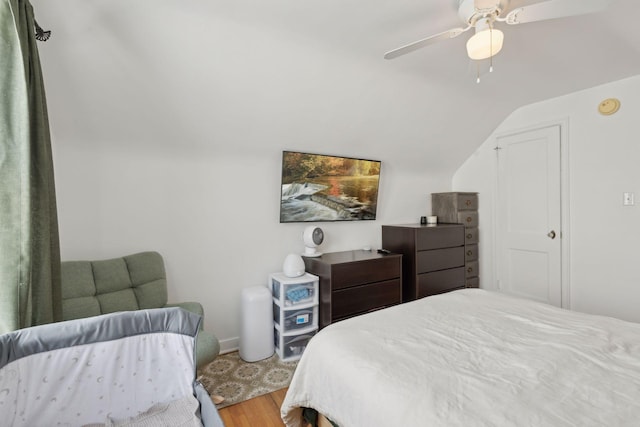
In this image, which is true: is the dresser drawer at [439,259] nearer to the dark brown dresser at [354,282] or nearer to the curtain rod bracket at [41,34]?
the dark brown dresser at [354,282]

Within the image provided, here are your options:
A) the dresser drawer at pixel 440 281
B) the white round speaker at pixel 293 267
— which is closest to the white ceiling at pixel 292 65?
the white round speaker at pixel 293 267

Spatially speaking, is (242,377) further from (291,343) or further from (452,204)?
(452,204)

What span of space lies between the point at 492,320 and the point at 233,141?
2.29 meters

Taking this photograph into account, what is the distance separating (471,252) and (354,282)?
6.30ft

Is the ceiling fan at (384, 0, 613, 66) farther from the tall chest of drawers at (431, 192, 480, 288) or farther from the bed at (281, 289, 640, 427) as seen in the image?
the tall chest of drawers at (431, 192, 480, 288)

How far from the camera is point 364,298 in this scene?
2.82 meters

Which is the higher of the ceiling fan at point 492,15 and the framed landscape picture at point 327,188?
the ceiling fan at point 492,15

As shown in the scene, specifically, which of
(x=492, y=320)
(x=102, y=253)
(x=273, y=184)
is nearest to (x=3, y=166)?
(x=102, y=253)

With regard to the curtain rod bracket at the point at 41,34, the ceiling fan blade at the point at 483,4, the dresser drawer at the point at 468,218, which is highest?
the ceiling fan blade at the point at 483,4

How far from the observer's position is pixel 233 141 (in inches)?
102

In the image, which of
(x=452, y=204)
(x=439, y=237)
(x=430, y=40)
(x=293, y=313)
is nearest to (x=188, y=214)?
(x=293, y=313)

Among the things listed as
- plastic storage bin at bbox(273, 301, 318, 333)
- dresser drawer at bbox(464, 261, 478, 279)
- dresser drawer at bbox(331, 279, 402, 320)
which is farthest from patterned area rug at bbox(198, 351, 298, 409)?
dresser drawer at bbox(464, 261, 478, 279)

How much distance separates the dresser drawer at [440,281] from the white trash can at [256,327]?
1.65 metres

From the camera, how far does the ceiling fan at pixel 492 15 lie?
1.34 meters
